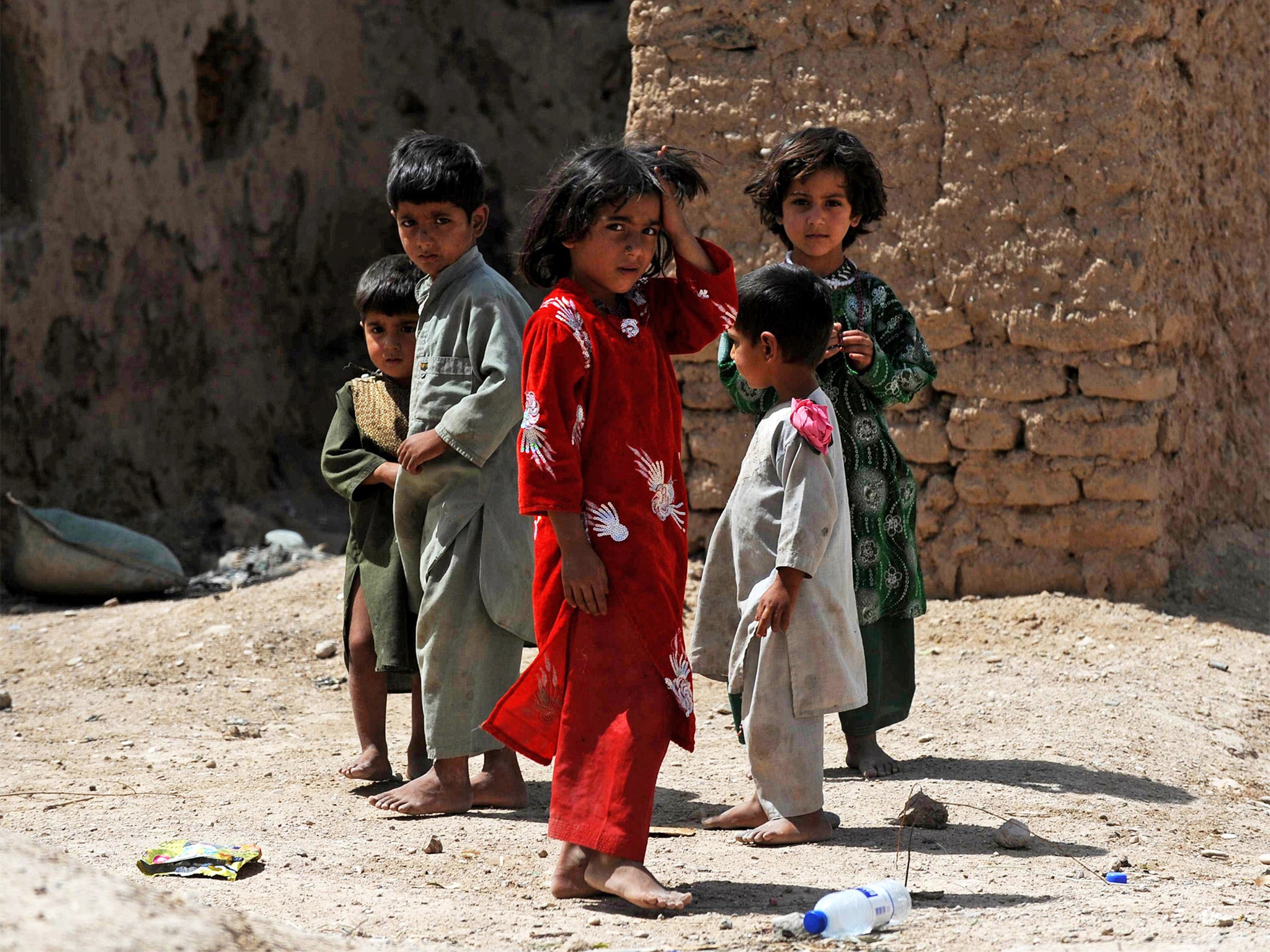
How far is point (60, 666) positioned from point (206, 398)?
2450 millimetres

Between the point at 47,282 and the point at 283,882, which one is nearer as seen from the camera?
the point at 283,882

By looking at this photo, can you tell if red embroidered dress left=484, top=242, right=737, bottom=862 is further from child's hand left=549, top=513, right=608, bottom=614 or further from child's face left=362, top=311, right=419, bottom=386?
child's face left=362, top=311, right=419, bottom=386

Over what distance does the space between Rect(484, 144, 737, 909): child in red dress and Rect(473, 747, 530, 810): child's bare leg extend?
2.28ft

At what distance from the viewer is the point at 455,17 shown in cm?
830

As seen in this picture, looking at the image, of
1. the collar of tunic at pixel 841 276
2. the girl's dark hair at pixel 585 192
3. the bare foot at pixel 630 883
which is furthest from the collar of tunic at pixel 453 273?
the bare foot at pixel 630 883

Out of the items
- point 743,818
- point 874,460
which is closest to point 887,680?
point 874,460

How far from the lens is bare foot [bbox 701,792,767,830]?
10.2ft

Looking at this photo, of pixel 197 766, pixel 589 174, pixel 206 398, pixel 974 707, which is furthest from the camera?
pixel 206 398

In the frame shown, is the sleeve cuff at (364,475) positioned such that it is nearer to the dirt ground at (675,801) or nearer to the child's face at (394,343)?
the child's face at (394,343)

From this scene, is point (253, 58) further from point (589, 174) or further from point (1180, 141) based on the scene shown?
point (589, 174)

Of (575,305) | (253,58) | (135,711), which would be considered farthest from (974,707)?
(253,58)

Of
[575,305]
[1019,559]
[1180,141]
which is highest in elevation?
[1180,141]

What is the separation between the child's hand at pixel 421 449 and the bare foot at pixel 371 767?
2.70 feet

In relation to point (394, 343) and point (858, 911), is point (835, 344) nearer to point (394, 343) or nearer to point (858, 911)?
point (394, 343)
